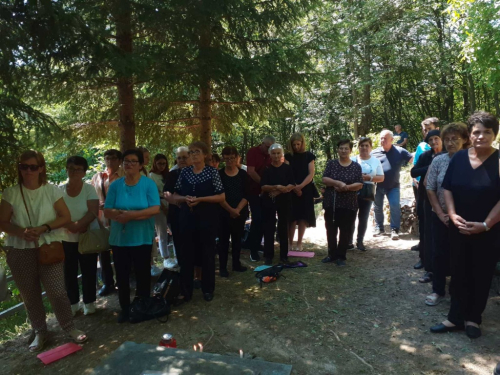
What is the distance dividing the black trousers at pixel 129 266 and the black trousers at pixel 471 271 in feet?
10.5

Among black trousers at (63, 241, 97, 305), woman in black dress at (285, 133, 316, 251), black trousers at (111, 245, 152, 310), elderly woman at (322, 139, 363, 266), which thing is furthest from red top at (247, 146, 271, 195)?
black trousers at (63, 241, 97, 305)

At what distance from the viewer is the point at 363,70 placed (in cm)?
1547

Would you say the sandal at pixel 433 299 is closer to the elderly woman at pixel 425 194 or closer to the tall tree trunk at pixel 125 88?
the elderly woman at pixel 425 194

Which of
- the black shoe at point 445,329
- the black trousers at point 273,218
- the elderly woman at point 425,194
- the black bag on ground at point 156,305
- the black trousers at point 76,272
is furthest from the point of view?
the black trousers at point 273,218

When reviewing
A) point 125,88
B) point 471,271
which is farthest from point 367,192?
point 125,88

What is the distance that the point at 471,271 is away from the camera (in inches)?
133

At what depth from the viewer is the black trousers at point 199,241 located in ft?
14.4

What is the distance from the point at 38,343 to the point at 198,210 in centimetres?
215

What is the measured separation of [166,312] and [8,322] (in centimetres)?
358

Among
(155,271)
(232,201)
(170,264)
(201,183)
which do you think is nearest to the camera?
(201,183)

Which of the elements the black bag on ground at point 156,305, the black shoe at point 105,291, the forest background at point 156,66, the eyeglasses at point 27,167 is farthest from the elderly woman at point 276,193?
the eyeglasses at point 27,167

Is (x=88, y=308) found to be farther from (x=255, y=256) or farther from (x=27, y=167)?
(x=255, y=256)

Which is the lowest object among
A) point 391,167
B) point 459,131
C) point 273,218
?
point 273,218

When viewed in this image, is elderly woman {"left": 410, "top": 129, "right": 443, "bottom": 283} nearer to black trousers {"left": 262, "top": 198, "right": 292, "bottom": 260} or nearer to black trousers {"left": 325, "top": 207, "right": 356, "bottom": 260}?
black trousers {"left": 325, "top": 207, "right": 356, "bottom": 260}
